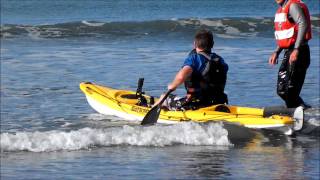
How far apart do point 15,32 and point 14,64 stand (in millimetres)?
9461

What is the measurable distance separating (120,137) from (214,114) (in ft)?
3.81

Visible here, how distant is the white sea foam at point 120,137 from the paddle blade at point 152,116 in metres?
0.20

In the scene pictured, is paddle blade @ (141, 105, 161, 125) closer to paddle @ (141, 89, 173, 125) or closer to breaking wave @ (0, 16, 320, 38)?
paddle @ (141, 89, 173, 125)

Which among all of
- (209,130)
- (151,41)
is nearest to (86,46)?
(151,41)

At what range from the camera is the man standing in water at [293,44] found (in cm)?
1048

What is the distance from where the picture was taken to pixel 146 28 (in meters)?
29.1

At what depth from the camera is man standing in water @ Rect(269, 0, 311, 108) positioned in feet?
34.4

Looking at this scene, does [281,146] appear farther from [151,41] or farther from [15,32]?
[15,32]

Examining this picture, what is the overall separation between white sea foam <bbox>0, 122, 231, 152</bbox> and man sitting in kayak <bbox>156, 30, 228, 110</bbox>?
1.49ft

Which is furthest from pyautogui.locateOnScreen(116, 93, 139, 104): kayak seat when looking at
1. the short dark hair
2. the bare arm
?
the bare arm

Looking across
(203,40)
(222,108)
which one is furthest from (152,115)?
(203,40)

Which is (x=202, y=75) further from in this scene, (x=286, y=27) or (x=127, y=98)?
(x=127, y=98)

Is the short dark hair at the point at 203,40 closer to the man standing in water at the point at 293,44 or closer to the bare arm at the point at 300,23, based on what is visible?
the man standing in water at the point at 293,44

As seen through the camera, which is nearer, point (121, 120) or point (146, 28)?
point (121, 120)
